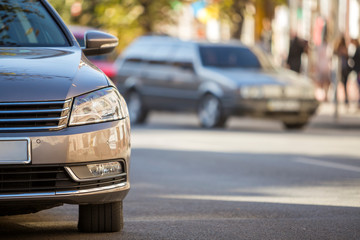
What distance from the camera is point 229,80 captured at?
19.5 metres

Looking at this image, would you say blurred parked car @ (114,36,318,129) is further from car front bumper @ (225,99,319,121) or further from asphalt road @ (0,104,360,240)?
asphalt road @ (0,104,360,240)

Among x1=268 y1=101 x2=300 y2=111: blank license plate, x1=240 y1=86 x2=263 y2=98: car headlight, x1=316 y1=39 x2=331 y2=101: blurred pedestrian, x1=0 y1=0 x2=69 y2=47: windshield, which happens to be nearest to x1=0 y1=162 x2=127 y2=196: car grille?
x1=0 y1=0 x2=69 y2=47: windshield

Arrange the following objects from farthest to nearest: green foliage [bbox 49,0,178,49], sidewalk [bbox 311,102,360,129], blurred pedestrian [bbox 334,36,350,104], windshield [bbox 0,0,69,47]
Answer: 1. green foliage [bbox 49,0,178,49]
2. blurred pedestrian [bbox 334,36,350,104]
3. sidewalk [bbox 311,102,360,129]
4. windshield [bbox 0,0,69,47]

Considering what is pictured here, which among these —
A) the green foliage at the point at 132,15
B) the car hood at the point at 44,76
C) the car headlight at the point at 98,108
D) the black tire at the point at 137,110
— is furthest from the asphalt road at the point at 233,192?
the green foliage at the point at 132,15

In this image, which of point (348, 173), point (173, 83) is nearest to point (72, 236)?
point (348, 173)

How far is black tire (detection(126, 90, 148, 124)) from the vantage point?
72.0ft

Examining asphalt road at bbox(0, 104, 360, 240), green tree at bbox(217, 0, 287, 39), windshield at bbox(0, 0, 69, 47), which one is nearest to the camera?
asphalt road at bbox(0, 104, 360, 240)

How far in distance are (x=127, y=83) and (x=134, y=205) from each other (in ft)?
46.9

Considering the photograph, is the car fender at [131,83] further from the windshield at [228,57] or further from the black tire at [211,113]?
the black tire at [211,113]

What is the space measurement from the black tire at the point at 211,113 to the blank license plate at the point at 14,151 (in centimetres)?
1400

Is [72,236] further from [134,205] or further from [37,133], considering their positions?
[134,205]

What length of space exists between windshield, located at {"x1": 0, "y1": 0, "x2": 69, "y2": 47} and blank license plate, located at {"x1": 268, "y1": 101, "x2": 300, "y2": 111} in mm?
12220

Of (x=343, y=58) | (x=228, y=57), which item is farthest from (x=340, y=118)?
(x=228, y=57)

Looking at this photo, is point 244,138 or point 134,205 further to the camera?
point 244,138
